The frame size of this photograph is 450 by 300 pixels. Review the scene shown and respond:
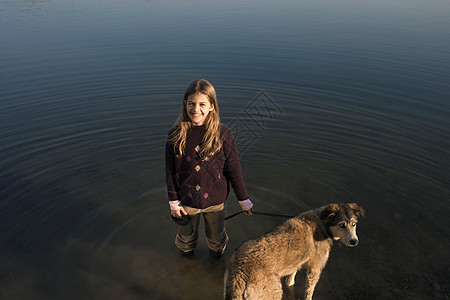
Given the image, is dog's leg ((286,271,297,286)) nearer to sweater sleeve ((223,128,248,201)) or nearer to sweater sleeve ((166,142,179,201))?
sweater sleeve ((223,128,248,201))

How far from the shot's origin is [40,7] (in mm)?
34688

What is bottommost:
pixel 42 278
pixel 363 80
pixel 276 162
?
pixel 42 278

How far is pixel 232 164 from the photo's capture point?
4219 mm

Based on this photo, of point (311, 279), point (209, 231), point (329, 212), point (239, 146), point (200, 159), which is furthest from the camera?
point (239, 146)

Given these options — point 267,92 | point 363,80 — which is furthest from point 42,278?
point 363,80

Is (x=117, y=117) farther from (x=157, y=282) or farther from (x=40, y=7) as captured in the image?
(x=40, y=7)

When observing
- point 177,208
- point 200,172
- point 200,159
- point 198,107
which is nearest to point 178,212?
point 177,208

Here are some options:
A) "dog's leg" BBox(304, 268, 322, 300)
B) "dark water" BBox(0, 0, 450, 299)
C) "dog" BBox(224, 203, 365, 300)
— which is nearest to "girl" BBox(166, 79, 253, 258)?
"dog" BBox(224, 203, 365, 300)

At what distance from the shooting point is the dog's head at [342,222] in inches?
168

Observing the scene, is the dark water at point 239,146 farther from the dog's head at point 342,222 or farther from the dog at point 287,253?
the dog's head at point 342,222

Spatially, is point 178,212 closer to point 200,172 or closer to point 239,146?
point 200,172

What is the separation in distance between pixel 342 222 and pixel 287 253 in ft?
2.93

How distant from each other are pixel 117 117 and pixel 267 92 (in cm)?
609

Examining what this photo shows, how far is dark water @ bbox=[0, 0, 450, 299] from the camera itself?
5098 millimetres
